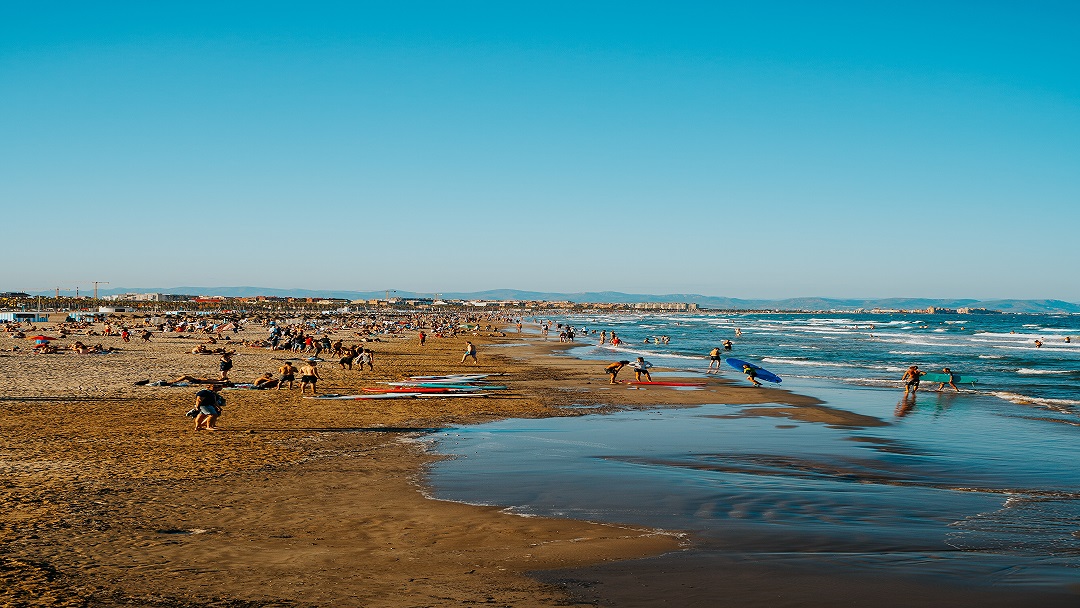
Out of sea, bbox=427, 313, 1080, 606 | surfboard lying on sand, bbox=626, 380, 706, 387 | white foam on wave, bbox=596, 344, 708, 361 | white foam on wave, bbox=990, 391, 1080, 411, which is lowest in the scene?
white foam on wave, bbox=596, 344, 708, 361

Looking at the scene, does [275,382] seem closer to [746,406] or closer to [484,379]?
[484,379]

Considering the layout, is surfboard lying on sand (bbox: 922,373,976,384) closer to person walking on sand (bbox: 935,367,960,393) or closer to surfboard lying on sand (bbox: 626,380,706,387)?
person walking on sand (bbox: 935,367,960,393)

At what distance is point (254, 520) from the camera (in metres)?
9.05

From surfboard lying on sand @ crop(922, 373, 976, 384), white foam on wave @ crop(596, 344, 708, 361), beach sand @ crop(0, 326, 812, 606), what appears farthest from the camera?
white foam on wave @ crop(596, 344, 708, 361)

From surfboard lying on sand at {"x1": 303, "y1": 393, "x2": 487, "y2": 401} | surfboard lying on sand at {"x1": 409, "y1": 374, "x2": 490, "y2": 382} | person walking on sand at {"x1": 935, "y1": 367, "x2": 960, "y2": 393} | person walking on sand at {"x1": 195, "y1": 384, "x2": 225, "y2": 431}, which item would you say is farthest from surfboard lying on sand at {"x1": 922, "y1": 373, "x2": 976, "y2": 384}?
person walking on sand at {"x1": 195, "y1": 384, "x2": 225, "y2": 431}

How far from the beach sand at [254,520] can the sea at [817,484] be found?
0.78 metres

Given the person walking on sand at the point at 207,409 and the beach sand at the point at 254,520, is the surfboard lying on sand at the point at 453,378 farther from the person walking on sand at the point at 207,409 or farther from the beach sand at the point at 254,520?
the person walking on sand at the point at 207,409

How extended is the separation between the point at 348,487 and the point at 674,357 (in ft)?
122

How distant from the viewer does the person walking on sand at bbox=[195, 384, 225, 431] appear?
15484 millimetres

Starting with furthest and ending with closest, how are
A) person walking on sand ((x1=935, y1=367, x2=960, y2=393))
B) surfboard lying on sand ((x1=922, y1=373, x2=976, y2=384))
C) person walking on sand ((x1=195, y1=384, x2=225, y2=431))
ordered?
surfboard lying on sand ((x1=922, y1=373, x2=976, y2=384)) < person walking on sand ((x1=935, y1=367, x2=960, y2=393)) < person walking on sand ((x1=195, y1=384, x2=225, y2=431))

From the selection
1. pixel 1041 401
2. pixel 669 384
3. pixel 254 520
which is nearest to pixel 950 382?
pixel 1041 401

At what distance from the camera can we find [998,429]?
18.3 meters

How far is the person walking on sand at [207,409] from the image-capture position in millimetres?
15484

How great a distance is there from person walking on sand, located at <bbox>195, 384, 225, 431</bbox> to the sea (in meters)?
4.32
